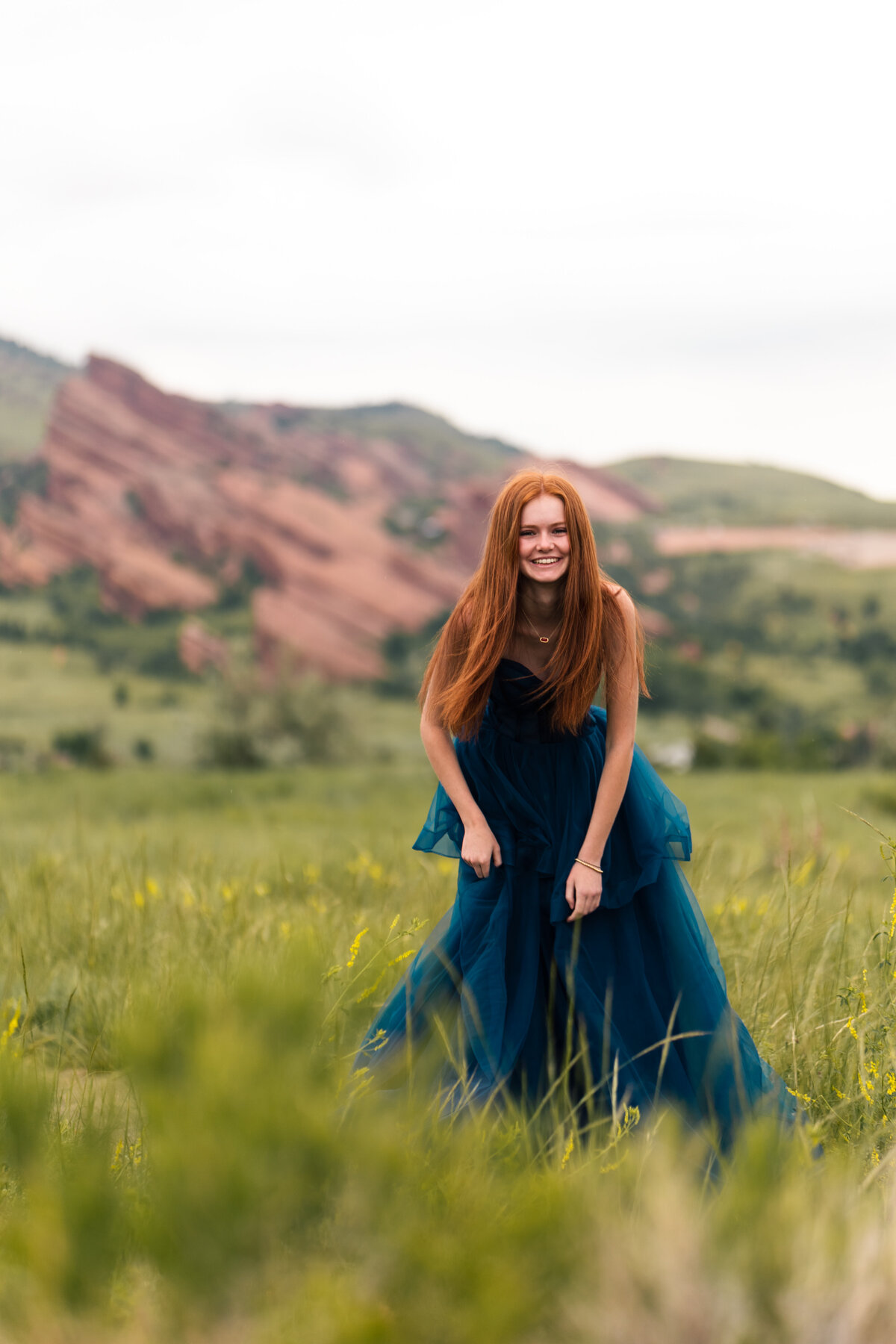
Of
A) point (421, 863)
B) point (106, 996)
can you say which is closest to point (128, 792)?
point (421, 863)

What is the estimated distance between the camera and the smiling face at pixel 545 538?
2908mm

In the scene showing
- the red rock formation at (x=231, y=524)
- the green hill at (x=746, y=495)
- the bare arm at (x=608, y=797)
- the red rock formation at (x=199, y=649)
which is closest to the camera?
the bare arm at (x=608, y=797)

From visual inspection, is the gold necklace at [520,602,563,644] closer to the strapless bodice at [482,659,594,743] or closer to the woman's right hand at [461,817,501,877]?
the strapless bodice at [482,659,594,743]

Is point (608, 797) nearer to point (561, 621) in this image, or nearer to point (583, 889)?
point (583, 889)

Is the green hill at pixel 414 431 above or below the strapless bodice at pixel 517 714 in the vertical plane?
above

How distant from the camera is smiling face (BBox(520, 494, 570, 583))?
2.91 meters

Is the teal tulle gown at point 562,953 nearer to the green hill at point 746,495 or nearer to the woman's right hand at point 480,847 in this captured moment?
the woman's right hand at point 480,847

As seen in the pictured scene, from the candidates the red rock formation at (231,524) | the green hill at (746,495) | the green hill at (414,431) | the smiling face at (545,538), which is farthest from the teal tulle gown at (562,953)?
the green hill at (414,431)

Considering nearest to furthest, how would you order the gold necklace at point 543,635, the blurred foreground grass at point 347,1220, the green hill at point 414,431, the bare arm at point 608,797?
the blurred foreground grass at point 347,1220
the bare arm at point 608,797
the gold necklace at point 543,635
the green hill at point 414,431

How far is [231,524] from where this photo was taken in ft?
248

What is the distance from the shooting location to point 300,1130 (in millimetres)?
1143

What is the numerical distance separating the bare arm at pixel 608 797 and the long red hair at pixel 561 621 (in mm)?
96

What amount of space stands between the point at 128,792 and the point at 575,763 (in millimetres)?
14951

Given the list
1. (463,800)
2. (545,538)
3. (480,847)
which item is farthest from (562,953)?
(545,538)
